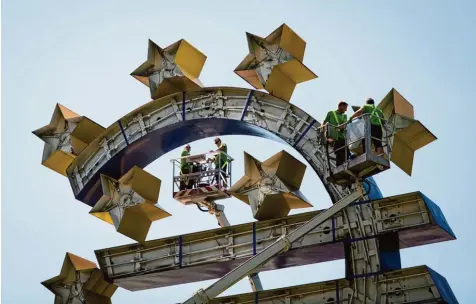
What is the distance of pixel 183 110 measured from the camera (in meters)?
28.0

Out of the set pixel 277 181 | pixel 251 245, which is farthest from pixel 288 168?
pixel 251 245

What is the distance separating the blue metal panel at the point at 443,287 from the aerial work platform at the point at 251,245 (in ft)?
3.36

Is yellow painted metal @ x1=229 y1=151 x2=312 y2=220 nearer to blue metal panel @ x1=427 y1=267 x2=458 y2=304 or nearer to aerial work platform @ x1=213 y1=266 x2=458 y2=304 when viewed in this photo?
aerial work platform @ x1=213 y1=266 x2=458 y2=304

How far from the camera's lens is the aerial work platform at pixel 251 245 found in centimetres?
2417

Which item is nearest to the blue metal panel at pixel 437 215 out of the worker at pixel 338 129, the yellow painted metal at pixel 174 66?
the worker at pixel 338 129

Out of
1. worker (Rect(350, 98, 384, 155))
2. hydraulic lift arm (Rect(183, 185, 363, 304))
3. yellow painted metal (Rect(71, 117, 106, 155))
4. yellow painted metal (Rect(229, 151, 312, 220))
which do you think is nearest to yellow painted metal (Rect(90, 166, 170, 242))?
yellow painted metal (Rect(71, 117, 106, 155))

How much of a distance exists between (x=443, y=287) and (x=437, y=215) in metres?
1.59

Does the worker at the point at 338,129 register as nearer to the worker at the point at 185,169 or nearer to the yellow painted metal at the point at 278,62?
the yellow painted metal at the point at 278,62

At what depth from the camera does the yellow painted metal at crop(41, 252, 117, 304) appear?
27688 millimetres

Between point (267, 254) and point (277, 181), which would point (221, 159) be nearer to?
point (277, 181)

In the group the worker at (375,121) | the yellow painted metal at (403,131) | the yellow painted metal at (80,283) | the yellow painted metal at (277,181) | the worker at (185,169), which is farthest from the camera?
the worker at (185,169)

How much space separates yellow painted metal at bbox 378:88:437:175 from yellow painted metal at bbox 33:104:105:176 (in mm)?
7848

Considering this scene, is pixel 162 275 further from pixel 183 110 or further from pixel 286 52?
pixel 286 52

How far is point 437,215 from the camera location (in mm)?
24156
